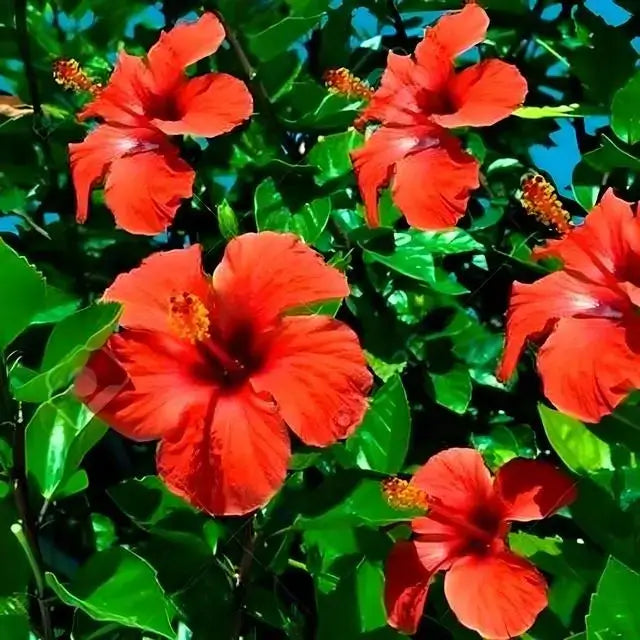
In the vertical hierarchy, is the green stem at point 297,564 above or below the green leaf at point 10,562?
below

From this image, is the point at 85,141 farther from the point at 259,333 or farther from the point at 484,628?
the point at 484,628

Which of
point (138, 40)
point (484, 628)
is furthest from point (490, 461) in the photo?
point (138, 40)

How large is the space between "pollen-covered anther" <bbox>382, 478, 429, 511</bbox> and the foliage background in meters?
0.01

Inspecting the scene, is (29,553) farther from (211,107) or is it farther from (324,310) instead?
(211,107)

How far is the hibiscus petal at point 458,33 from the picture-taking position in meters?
1.04

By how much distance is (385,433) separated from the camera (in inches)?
35.5

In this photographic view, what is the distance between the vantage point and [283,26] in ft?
3.65

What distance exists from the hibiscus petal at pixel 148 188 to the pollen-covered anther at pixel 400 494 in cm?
33

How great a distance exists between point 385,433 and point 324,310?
0.35 ft

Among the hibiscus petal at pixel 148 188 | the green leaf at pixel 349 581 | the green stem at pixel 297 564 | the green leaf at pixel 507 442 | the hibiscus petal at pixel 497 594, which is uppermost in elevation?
the hibiscus petal at pixel 148 188

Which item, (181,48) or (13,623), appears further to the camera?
(181,48)

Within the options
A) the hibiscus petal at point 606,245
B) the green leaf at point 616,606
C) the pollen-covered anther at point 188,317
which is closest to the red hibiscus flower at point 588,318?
the hibiscus petal at point 606,245

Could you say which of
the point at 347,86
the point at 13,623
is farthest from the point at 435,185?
the point at 13,623

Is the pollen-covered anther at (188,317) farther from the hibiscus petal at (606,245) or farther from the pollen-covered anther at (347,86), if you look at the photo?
the pollen-covered anther at (347,86)
